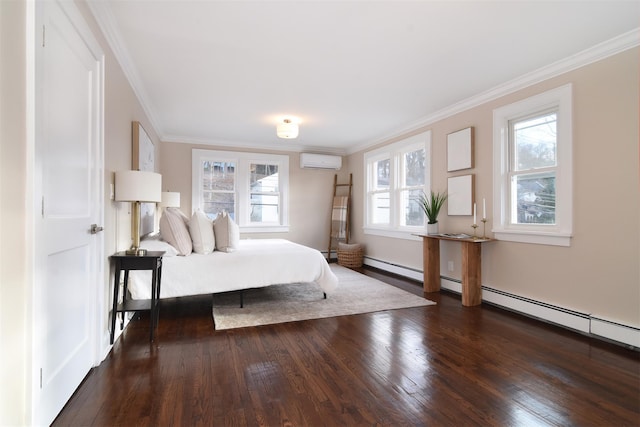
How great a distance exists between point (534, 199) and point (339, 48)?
2400mm

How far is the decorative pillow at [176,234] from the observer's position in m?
3.10

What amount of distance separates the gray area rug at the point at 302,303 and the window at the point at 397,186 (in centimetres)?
121

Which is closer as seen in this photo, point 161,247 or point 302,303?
point 161,247

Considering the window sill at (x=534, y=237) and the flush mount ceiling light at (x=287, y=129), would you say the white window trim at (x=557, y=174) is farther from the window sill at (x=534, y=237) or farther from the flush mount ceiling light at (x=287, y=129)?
the flush mount ceiling light at (x=287, y=129)

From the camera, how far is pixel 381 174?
18.9ft

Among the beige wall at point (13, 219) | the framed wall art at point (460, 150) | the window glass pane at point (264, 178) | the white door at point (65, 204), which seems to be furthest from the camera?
the window glass pane at point (264, 178)

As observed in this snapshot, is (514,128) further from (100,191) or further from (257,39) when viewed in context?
(100,191)

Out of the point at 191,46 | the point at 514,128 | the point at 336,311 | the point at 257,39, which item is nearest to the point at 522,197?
the point at 514,128

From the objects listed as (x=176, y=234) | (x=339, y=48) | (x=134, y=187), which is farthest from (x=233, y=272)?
(x=339, y=48)


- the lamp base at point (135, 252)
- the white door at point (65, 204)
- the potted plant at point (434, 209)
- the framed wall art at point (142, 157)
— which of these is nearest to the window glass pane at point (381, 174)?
the potted plant at point (434, 209)

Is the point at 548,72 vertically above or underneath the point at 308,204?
above

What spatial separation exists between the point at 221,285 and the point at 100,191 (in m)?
1.36

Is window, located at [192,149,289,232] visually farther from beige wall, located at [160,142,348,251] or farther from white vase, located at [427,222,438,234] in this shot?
white vase, located at [427,222,438,234]

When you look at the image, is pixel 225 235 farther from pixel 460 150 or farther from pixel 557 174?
pixel 557 174
